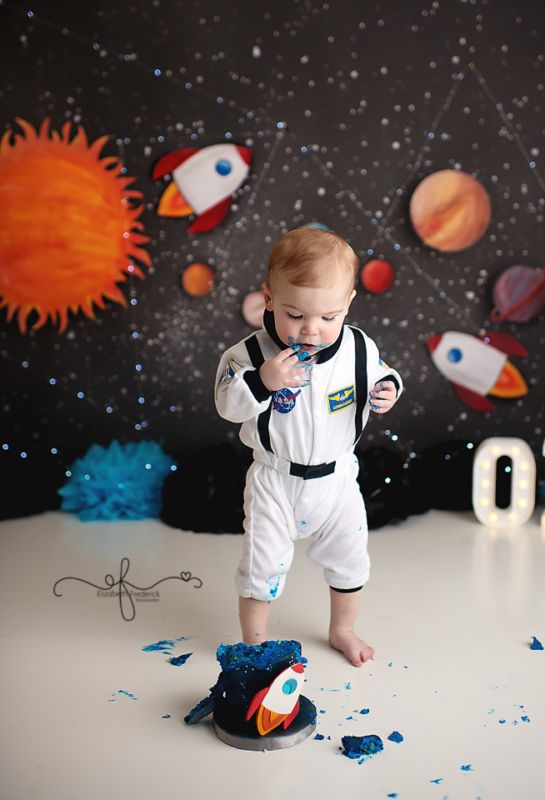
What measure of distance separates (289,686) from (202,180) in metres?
1.92

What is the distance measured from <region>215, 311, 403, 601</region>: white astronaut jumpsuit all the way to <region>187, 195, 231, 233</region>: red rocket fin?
50.3 inches

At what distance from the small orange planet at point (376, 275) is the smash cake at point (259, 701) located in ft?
5.55

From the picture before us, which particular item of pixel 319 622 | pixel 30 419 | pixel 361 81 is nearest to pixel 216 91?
pixel 361 81

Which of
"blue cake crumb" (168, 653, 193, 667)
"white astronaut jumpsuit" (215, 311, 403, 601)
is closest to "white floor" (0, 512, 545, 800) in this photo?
"blue cake crumb" (168, 653, 193, 667)

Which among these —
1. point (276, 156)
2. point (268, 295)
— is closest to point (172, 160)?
point (276, 156)

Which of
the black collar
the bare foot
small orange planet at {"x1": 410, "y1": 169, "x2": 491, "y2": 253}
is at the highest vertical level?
small orange planet at {"x1": 410, "y1": 169, "x2": 491, "y2": 253}

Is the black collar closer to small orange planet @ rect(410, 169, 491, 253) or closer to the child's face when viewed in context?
the child's face

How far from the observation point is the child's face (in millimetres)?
1689

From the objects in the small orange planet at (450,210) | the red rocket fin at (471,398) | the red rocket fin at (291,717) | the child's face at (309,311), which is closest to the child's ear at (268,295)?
the child's face at (309,311)

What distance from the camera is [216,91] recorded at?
3006 millimetres

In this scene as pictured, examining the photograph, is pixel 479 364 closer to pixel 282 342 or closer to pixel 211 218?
pixel 211 218

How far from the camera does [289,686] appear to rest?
1.61m

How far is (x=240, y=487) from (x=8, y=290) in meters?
1.05

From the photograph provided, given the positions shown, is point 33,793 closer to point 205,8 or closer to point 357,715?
point 357,715
